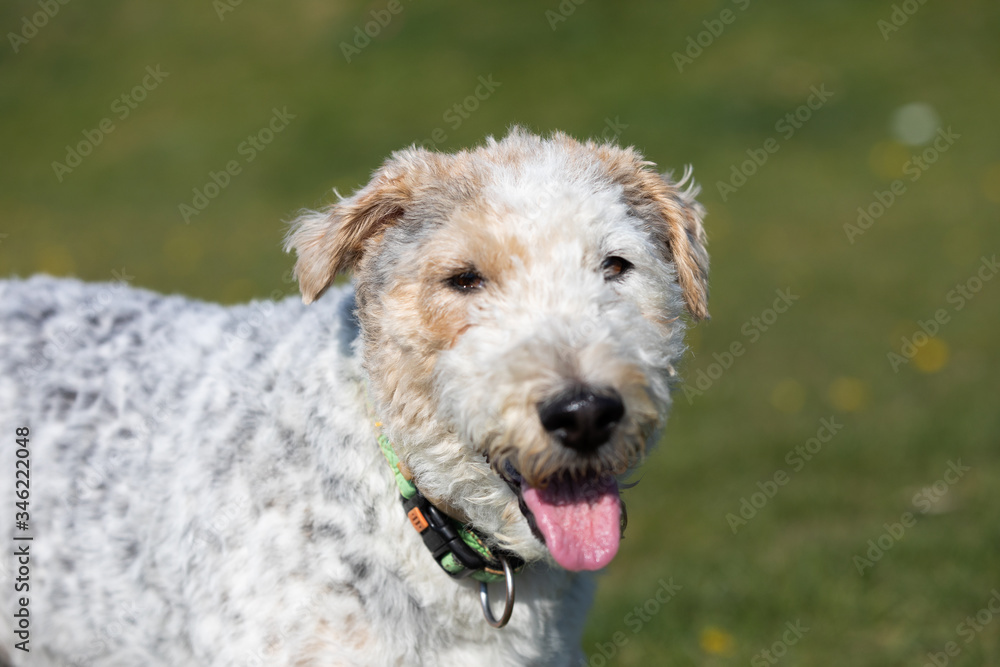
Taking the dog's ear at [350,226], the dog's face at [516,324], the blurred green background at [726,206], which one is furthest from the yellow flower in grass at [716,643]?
the dog's ear at [350,226]

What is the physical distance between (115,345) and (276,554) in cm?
142

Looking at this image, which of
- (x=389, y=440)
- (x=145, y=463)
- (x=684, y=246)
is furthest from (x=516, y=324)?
(x=145, y=463)

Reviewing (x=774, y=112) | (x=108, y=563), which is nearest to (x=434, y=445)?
(x=108, y=563)

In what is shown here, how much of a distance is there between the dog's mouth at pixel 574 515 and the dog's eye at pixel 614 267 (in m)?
0.75

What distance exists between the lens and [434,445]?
324cm

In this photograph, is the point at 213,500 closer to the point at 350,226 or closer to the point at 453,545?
the point at 453,545

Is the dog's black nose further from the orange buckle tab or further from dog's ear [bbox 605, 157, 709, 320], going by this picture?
dog's ear [bbox 605, 157, 709, 320]

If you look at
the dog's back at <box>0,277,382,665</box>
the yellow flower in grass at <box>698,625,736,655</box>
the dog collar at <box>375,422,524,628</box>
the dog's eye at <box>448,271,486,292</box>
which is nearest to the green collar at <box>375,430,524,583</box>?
the dog collar at <box>375,422,524,628</box>

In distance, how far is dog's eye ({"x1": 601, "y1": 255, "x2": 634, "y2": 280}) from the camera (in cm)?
337

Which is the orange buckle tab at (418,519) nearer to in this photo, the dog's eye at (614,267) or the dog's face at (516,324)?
the dog's face at (516,324)

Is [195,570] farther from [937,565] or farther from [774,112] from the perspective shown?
[774,112]

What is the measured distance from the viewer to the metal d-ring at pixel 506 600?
3.19 meters

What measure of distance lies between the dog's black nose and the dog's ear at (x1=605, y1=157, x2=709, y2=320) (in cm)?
103

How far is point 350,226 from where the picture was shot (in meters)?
3.46
